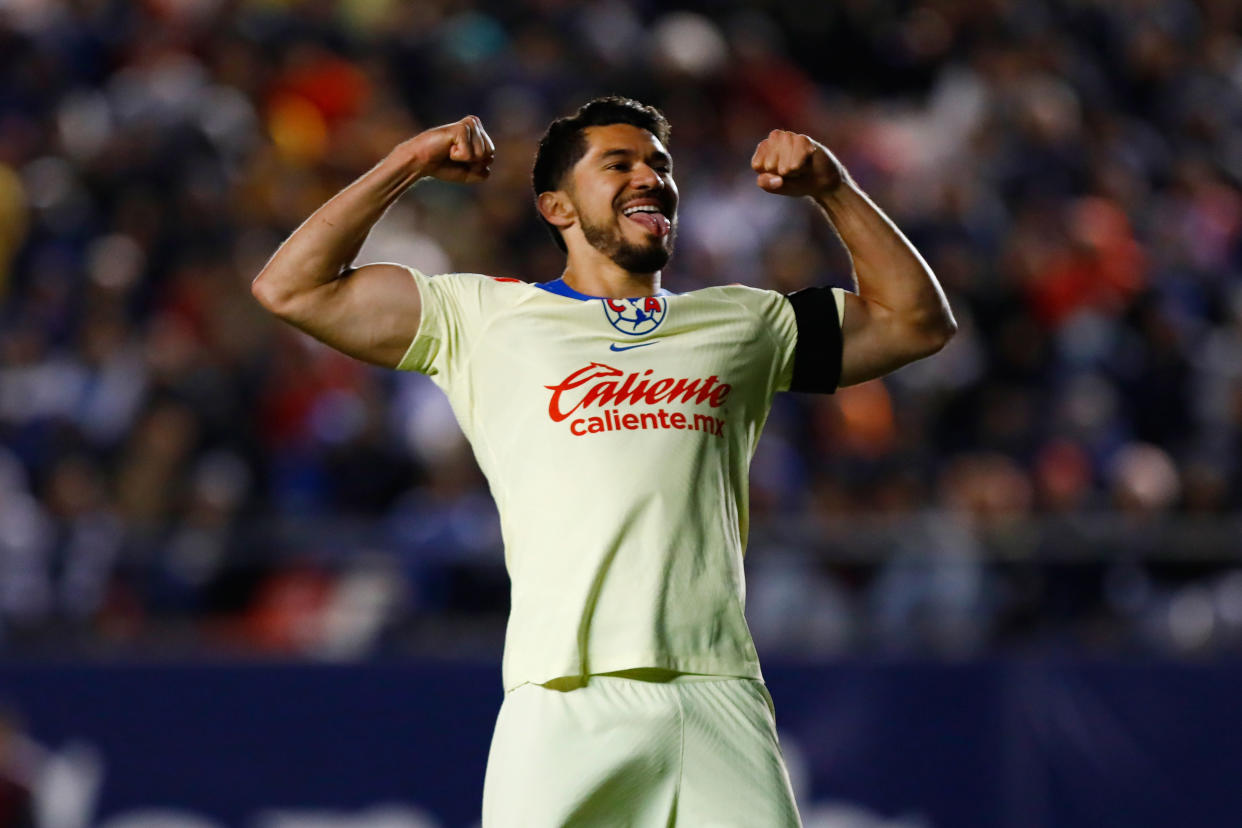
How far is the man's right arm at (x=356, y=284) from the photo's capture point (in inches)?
164

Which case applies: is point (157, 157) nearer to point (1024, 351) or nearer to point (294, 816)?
point (294, 816)

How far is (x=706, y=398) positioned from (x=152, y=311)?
653 centimetres

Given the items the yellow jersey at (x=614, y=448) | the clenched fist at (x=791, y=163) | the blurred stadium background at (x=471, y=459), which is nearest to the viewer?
the yellow jersey at (x=614, y=448)

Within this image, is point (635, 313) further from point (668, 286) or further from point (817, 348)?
point (668, 286)

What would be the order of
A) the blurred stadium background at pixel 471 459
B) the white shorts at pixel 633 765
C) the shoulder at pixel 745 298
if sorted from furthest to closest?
the blurred stadium background at pixel 471 459, the shoulder at pixel 745 298, the white shorts at pixel 633 765

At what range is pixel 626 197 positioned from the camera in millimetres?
4285

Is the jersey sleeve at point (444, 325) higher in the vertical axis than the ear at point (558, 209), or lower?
lower

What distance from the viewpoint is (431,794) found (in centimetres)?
831

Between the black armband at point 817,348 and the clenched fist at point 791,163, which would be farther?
the black armband at point 817,348

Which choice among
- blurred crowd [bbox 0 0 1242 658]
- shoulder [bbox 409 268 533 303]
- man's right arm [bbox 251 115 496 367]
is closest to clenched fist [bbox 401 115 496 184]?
man's right arm [bbox 251 115 496 367]

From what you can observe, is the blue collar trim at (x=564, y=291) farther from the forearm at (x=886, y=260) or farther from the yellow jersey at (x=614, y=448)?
the forearm at (x=886, y=260)

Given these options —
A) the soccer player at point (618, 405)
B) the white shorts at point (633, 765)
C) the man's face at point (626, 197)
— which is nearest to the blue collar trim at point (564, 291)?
the soccer player at point (618, 405)

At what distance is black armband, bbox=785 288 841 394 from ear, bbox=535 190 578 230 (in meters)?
0.55

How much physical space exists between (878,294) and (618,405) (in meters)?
0.72
